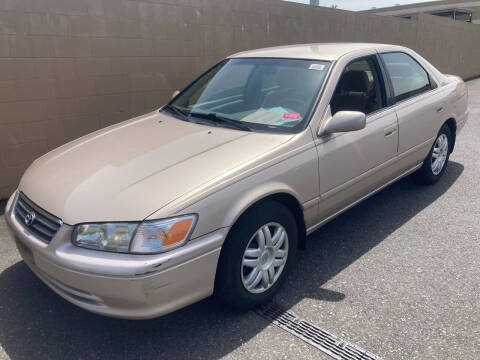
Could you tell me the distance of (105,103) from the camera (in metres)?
5.68

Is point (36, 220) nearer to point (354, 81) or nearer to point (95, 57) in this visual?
point (354, 81)

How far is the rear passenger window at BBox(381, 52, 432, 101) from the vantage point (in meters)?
4.30

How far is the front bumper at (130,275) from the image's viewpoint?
2391 mm

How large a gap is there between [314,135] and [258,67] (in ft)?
3.42

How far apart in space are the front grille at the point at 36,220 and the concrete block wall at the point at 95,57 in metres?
2.29

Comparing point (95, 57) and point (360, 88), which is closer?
point (360, 88)

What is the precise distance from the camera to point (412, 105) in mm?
4387

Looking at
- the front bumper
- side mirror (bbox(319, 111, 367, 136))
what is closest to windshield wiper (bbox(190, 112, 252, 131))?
side mirror (bbox(319, 111, 367, 136))

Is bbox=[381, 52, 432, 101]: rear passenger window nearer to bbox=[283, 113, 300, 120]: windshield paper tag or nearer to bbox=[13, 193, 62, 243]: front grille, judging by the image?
bbox=[283, 113, 300, 120]: windshield paper tag

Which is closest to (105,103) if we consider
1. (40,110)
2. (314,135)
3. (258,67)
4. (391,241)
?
(40,110)

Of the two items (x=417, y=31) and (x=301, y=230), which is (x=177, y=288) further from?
(x=417, y=31)

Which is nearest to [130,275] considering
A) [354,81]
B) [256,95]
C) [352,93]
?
[256,95]

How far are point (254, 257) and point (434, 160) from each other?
3.11 m

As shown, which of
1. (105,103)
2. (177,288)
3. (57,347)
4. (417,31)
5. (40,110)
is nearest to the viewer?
(177,288)
